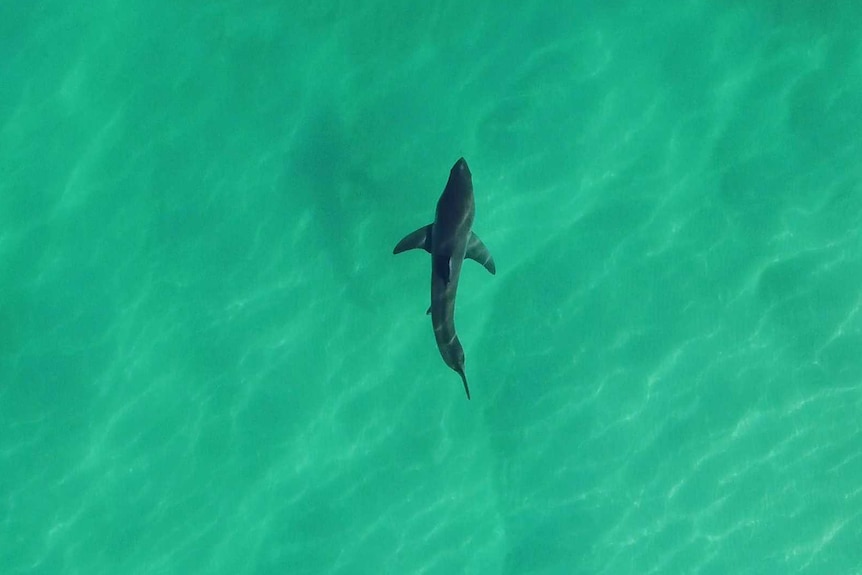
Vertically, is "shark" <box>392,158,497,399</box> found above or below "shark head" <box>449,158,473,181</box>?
below

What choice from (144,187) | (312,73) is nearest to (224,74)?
(312,73)

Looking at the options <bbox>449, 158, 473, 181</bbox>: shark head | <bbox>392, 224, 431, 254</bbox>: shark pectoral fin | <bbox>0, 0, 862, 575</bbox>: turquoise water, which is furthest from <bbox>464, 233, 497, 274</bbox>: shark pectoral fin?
<bbox>0, 0, 862, 575</bbox>: turquoise water

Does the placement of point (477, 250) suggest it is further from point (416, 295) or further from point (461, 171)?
point (416, 295)

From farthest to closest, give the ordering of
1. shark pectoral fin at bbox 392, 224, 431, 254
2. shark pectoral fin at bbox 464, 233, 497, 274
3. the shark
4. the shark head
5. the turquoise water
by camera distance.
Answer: the turquoise water < shark pectoral fin at bbox 464, 233, 497, 274 < shark pectoral fin at bbox 392, 224, 431, 254 < the shark head < the shark

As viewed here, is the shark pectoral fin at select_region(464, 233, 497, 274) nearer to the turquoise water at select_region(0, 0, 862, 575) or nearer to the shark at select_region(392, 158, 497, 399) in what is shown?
the shark at select_region(392, 158, 497, 399)

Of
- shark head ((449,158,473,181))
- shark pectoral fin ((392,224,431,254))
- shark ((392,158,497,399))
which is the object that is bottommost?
shark ((392,158,497,399))

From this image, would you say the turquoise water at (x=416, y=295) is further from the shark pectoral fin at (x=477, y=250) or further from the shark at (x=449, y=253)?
the shark at (x=449, y=253)

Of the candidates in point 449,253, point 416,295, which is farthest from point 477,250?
point 416,295

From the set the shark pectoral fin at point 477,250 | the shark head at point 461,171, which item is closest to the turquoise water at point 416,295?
the shark pectoral fin at point 477,250

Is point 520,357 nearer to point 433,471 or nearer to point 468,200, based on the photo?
point 433,471

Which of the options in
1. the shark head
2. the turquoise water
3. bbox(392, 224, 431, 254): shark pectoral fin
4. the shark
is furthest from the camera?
the turquoise water
